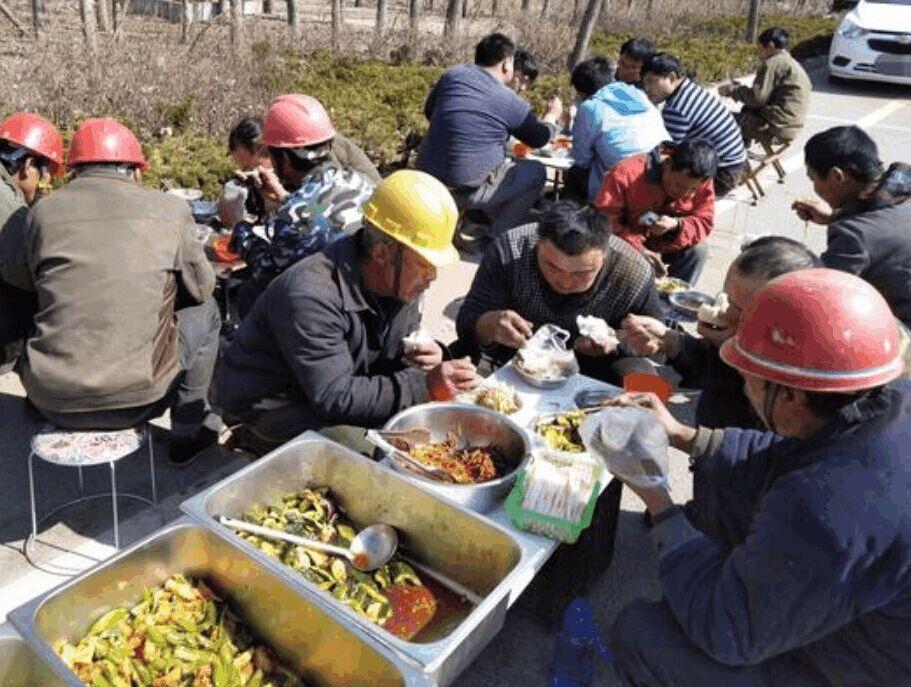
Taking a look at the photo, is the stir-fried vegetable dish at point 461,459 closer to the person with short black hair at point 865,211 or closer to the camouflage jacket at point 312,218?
the camouflage jacket at point 312,218

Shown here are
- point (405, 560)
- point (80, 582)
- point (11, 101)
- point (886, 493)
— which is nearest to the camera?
point (886, 493)

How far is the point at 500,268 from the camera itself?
3.92 metres

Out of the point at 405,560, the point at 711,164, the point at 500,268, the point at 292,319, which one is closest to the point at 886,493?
the point at 405,560

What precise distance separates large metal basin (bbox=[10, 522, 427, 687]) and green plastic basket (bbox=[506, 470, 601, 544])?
2.14 feet

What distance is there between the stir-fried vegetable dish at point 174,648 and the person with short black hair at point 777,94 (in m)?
8.56

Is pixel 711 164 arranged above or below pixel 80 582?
above

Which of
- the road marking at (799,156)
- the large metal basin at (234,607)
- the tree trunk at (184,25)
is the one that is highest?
the tree trunk at (184,25)

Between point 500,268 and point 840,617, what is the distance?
7.74 feet

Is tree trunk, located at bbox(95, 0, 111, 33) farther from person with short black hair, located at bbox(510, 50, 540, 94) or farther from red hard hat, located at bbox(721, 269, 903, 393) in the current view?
red hard hat, located at bbox(721, 269, 903, 393)

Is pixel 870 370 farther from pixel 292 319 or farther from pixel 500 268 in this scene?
pixel 500 268

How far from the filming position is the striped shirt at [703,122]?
7.04 metres

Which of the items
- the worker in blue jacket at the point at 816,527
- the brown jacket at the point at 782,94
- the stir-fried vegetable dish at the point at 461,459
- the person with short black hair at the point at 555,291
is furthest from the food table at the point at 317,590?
the brown jacket at the point at 782,94

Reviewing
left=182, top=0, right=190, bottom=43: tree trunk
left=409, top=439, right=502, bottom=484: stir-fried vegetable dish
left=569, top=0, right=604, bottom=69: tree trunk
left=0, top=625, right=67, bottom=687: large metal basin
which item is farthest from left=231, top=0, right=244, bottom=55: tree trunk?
left=0, top=625, right=67, bottom=687: large metal basin

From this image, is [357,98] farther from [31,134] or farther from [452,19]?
[31,134]
